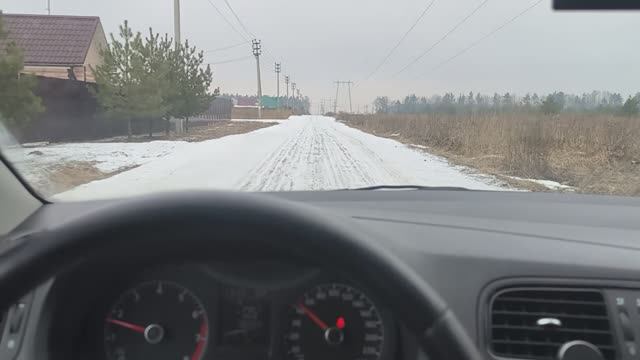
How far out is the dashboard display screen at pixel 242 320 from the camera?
2188 mm

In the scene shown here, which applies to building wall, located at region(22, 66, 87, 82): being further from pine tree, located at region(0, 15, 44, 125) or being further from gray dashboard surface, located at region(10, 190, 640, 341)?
→ gray dashboard surface, located at region(10, 190, 640, 341)

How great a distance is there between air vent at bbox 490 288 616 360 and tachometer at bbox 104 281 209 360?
1.09m

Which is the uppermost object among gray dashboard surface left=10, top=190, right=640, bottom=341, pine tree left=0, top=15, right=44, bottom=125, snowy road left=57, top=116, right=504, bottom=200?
pine tree left=0, top=15, right=44, bottom=125

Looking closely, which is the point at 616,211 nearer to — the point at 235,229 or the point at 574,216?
the point at 574,216

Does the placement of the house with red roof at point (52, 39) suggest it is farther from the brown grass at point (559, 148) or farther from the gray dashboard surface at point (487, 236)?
the brown grass at point (559, 148)

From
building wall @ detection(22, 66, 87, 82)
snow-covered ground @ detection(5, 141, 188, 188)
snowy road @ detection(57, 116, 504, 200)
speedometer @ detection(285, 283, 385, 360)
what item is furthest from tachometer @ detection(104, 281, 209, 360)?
snowy road @ detection(57, 116, 504, 200)

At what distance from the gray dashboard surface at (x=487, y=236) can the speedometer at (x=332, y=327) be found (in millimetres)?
254

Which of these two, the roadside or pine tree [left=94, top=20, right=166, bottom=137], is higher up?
pine tree [left=94, top=20, right=166, bottom=137]

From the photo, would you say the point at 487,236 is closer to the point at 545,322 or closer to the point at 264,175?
the point at 545,322

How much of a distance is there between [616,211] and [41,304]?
9.42 feet

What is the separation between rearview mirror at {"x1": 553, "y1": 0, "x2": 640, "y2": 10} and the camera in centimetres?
232

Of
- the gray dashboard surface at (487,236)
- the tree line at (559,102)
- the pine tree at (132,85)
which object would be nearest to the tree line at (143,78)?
A: the pine tree at (132,85)

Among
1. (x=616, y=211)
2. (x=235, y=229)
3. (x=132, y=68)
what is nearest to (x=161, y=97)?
(x=132, y=68)

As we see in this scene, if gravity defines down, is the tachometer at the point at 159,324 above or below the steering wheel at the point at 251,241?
below
